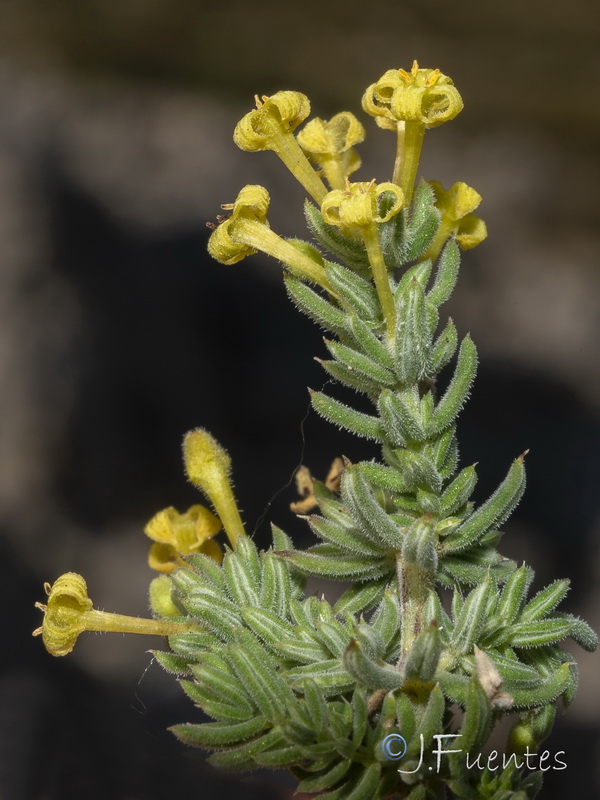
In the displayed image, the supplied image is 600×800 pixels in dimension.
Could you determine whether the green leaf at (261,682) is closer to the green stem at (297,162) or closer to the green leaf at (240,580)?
the green leaf at (240,580)

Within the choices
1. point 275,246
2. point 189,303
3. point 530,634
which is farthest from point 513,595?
point 189,303

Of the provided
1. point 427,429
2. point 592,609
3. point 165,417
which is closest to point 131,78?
point 165,417

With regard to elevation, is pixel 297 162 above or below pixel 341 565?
above

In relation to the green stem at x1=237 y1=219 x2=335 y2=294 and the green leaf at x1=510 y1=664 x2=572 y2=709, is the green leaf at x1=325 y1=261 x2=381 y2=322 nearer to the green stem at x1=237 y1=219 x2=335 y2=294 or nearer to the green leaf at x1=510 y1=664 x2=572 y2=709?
the green stem at x1=237 y1=219 x2=335 y2=294

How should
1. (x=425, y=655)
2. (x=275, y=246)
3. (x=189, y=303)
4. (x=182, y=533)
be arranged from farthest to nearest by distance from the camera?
(x=189, y=303) < (x=182, y=533) < (x=275, y=246) < (x=425, y=655)

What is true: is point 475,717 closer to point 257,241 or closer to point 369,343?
point 369,343

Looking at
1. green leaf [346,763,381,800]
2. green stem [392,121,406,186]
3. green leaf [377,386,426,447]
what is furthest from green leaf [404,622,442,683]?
green stem [392,121,406,186]
